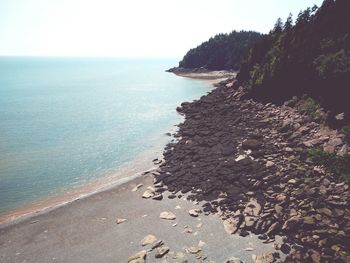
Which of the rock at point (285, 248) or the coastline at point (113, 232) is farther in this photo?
the coastline at point (113, 232)

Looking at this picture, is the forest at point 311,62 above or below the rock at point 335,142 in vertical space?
above

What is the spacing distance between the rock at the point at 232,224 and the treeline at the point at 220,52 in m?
135

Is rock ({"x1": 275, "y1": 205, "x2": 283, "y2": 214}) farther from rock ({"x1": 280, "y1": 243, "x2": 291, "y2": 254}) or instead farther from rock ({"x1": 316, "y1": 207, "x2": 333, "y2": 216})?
rock ({"x1": 280, "y1": 243, "x2": 291, "y2": 254})

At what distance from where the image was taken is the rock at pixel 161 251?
18023 millimetres

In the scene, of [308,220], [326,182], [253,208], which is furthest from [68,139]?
[308,220]

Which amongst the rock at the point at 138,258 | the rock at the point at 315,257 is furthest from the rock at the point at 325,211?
the rock at the point at 138,258

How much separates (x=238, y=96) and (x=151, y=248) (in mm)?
47727

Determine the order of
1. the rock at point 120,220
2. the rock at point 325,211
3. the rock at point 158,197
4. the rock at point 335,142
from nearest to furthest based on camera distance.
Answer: the rock at point 325,211
the rock at point 120,220
the rock at point 158,197
the rock at point 335,142

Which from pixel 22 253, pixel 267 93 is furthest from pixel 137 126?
pixel 22 253

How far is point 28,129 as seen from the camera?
180 feet

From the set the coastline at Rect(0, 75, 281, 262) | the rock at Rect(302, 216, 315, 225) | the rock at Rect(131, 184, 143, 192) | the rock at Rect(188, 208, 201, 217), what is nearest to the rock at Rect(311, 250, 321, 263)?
the coastline at Rect(0, 75, 281, 262)

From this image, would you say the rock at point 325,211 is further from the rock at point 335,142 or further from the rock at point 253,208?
the rock at point 335,142

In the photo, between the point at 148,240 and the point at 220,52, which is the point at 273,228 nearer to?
the point at 148,240

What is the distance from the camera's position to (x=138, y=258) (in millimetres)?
17922
